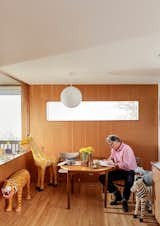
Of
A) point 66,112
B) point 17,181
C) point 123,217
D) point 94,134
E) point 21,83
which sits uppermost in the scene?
point 21,83

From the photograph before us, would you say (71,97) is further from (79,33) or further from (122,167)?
(79,33)

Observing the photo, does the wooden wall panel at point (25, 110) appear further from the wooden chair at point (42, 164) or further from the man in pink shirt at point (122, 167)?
the man in pink shirt at point (122, 167)

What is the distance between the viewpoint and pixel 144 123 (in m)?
6.07

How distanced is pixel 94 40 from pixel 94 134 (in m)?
3.40

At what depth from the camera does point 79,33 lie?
2834 mm

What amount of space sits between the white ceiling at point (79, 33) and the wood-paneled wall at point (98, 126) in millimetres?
2052

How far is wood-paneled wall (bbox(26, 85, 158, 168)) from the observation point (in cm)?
605

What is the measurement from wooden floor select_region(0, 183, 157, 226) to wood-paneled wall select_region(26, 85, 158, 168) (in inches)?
50.5

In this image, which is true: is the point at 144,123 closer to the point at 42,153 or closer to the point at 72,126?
the point at 72,126

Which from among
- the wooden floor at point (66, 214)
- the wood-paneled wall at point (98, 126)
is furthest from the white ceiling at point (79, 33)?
the wooden floor at point (66, 214)

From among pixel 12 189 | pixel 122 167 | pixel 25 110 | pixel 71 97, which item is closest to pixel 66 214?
pixel 12 189

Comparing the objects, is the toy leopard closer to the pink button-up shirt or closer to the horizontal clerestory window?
the pink button-up shirt

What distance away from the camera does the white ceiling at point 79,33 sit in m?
2.51

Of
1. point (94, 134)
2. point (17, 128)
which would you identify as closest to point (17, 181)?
point (17, 128)
